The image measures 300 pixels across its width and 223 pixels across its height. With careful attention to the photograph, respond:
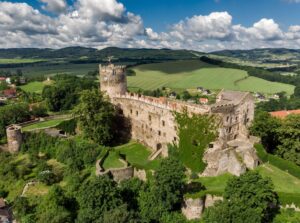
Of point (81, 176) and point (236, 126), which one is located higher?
point (236, 126)

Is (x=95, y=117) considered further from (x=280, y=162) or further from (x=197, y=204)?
(x=280, y=162)

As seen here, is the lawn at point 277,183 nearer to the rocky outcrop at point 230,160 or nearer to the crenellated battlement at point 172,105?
the rocky outcrop at point 230,160

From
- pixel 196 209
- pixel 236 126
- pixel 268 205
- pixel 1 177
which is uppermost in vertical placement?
pixel 236 126

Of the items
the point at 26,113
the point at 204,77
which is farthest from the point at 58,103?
the point at 204,77

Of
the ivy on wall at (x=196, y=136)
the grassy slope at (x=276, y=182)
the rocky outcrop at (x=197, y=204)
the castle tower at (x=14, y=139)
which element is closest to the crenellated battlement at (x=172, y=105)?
the ivy on wall at (x=196, y=136)

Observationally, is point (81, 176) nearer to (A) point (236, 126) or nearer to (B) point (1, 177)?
(B) point (1, 177)

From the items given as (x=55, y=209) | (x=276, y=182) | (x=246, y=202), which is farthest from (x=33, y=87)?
(x=246, y=202)

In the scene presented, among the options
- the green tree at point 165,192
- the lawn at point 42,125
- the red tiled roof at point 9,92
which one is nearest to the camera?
the green tree at point 165,192
